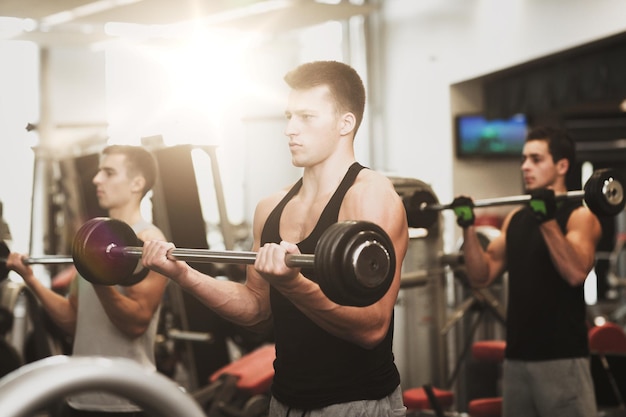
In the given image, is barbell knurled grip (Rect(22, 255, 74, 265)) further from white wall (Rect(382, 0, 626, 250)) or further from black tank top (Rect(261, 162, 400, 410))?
white wall (Rect(382, 0, 626, 250))

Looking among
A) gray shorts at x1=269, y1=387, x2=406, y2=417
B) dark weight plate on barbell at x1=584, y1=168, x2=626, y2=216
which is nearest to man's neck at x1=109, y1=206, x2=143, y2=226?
gray shorts at x1=269, y1=387, x2=406, y2=417

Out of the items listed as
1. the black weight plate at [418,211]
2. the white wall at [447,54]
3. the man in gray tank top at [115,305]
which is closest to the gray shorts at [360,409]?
the man in gray tank top at [115,305]

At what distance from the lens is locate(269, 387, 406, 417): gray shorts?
179 cm

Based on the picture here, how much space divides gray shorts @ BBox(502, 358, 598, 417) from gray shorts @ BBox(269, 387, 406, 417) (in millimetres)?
1186

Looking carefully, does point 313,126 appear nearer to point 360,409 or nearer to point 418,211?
point 360,409

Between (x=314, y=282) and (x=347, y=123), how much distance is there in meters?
0.41

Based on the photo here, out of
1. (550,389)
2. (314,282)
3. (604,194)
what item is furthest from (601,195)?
(314,282)

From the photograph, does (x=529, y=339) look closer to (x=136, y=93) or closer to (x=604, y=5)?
(x=604, y=5)

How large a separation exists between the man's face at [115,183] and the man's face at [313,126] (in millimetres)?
1086

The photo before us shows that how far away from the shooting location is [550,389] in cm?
288

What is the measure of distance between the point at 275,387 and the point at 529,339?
135cm

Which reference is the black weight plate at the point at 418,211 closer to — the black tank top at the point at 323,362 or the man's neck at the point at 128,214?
the man's neck at the point at 128,214

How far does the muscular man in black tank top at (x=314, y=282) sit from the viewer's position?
1.75 meters

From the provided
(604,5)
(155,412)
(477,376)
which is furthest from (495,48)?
(155,412)
